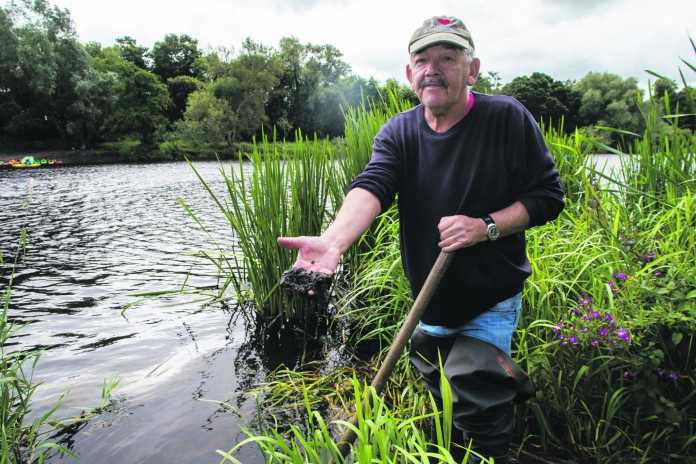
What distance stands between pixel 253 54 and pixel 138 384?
6625cm

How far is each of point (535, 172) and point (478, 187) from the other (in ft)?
1.02

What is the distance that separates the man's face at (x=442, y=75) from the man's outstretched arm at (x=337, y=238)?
1.93 feet

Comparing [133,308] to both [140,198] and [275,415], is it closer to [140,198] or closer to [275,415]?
[275,415]

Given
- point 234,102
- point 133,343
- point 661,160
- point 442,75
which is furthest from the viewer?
point 234,102

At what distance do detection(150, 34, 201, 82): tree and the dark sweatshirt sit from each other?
9371cm

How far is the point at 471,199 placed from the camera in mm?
2416

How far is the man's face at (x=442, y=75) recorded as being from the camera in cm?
238

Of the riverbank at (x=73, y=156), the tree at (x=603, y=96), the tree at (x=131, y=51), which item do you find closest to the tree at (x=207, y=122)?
the riverbank at (x=73, y=156)

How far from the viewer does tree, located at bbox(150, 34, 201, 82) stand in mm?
88312

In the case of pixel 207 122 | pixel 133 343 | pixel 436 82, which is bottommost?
pixel 133 343

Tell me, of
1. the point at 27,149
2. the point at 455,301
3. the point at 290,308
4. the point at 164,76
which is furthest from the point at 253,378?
the point at 164,76

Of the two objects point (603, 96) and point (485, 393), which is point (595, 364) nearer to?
point (485, 393)

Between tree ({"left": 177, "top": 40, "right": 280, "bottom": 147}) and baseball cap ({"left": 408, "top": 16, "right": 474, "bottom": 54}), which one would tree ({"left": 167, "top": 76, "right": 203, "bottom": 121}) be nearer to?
Answer: tree ({"left": 177, "top": 40, "right": 280, "bottom": 147})

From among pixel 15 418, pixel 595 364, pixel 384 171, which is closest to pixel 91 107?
pixel 15 418
